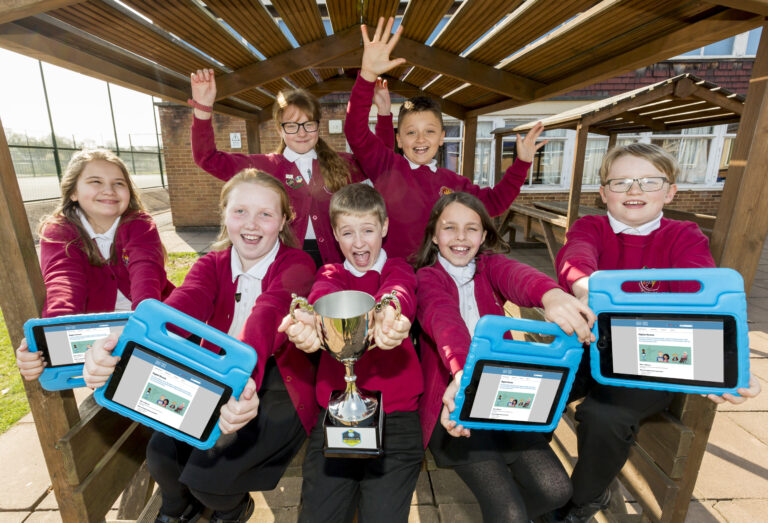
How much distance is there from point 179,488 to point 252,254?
107cm

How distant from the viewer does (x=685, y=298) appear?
1274 mm

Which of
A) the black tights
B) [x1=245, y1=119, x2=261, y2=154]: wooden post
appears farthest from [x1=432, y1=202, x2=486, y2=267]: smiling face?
[x1=245, y1=119, x2=261, y2=154]: wooden post

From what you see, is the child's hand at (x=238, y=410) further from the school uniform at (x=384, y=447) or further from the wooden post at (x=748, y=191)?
the wooden post at (x=748, y=191)

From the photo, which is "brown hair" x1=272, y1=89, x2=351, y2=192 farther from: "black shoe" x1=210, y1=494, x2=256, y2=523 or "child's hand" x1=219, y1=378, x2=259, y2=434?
"black shoe" x1=210, y1=494, x2=256, y2=523

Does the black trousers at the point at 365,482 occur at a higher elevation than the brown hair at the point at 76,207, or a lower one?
lower

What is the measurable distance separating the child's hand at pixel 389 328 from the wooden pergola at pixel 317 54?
1314 mm

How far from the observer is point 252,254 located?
6.16ft

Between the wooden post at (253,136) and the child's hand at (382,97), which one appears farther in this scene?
the wooden post at (253,136)

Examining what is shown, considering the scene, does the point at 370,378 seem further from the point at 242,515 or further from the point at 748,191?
the point at 748,191

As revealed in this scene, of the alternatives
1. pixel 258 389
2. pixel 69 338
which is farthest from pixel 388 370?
pixel 69 338

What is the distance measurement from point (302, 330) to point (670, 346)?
50.0 inches

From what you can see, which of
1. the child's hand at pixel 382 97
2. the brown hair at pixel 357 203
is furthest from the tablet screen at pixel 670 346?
the child's hand at pixel 382 97

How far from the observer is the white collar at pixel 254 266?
1855 mm

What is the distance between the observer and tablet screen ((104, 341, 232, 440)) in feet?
3.99
